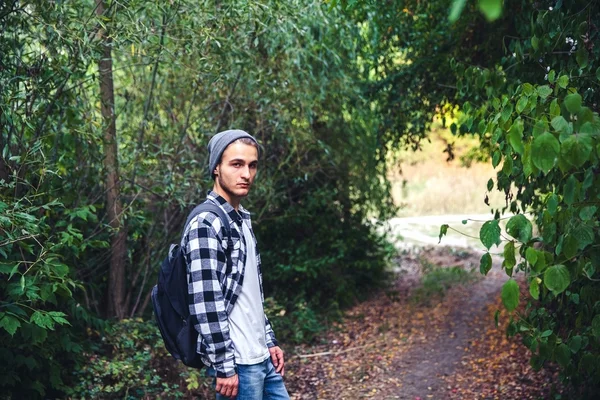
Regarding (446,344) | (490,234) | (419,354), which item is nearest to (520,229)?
(490,234)

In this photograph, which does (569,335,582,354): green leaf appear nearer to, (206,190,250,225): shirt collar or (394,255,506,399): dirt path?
(206,190,250,225): shirt collar

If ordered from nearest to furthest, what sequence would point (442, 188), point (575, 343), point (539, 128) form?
point (539, 128) → point (575, 343) → point (442, 188)

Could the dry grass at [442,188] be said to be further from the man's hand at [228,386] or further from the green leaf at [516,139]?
the green leaf at [516,139]

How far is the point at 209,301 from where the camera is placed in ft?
8.74

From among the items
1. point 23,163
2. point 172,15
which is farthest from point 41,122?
point 172,15

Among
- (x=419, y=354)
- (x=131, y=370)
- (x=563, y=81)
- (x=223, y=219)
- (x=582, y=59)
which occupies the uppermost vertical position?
(x=582, y=59)

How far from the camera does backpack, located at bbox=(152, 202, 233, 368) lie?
2.77m

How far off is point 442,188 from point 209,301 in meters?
15.0

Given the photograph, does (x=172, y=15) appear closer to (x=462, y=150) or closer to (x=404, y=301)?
(x=404, y=301)

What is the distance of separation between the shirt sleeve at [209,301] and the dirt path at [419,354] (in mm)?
3273

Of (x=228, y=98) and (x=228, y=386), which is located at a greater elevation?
(x=228, y=98)

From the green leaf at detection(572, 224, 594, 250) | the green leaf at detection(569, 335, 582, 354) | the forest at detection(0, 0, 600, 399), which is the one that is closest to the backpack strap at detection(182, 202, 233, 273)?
the forest at detection(0, 0, 600, 399)

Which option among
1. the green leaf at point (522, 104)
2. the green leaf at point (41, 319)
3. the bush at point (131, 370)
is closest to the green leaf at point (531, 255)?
the green leaf at point (522, 104)

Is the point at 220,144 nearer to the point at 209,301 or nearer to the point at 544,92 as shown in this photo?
the point at 209,301
